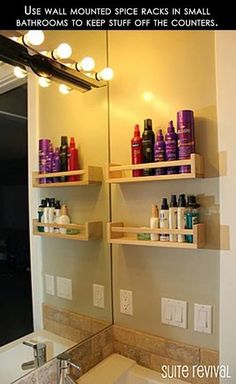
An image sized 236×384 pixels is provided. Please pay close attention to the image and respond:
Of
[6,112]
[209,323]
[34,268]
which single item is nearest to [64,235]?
[34,268]

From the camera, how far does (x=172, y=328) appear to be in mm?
1259

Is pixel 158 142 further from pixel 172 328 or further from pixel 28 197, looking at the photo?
pixel 172 328

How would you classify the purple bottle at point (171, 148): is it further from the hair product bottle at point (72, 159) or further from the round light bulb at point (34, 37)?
the round light bulb at point (34, 37)

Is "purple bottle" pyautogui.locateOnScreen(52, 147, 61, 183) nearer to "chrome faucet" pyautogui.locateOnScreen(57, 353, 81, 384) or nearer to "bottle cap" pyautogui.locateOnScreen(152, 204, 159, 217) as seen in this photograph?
"bottle cap" pyautogui.locateOnScreen(152, 204, 159, 217)

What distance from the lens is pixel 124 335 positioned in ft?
4.55

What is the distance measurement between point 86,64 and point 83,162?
1.56ft

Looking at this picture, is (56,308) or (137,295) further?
(137,295)

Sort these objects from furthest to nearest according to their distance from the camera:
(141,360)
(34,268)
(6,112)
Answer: (141,360)
(34,268)
(6,112)

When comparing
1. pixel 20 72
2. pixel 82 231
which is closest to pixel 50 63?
pixel 20 72

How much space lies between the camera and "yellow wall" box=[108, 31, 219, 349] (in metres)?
1.17

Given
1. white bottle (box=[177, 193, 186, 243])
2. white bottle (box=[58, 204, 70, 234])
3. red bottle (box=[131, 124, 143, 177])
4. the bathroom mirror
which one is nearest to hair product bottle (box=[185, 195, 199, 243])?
white bottle (box=[177, 193, 186, 243])

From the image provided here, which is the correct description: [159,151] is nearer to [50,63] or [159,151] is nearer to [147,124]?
[147,124]

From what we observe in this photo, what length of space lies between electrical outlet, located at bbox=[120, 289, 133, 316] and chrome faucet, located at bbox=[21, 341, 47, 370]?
1.34 ft

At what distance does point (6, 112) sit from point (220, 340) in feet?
3.84
